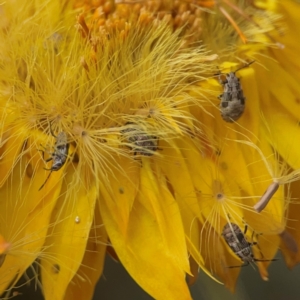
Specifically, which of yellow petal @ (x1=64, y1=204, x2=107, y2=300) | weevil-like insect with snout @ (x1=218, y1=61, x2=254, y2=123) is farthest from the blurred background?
weevil-like insect with snout @ (x1=218, y1=61, x2=254, y2=123)

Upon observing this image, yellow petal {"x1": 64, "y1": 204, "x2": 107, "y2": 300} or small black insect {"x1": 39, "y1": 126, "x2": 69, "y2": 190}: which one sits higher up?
small black insect {"x1": 39, "y1": 126, "x2": 69, "y2": 190}

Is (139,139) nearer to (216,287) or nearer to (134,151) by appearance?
(134,151)

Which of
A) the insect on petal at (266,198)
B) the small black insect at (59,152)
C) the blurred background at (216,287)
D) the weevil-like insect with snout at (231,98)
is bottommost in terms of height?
the blurred background at (216,287)

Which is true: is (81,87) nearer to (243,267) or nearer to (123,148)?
(123,148)

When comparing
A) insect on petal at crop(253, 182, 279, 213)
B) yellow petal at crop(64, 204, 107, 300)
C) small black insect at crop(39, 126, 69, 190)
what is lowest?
yellow petal at crop(64, 204, 107, 300)

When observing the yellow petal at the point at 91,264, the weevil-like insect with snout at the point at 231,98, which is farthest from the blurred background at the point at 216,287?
the weevil-like insect with snout at the point at 231,98

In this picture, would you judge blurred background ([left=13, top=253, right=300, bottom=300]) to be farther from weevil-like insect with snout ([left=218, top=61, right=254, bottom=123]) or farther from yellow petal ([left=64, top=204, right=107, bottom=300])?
weevil-like insect with snout ([left=218, top=61, right=254, bottom=123])

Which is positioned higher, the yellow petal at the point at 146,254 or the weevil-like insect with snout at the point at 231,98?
the weevil-like insect with snout at the point at 231,98

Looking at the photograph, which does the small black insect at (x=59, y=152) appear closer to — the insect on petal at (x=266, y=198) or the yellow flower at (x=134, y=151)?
the yellow flower at (x=134, y=151)
